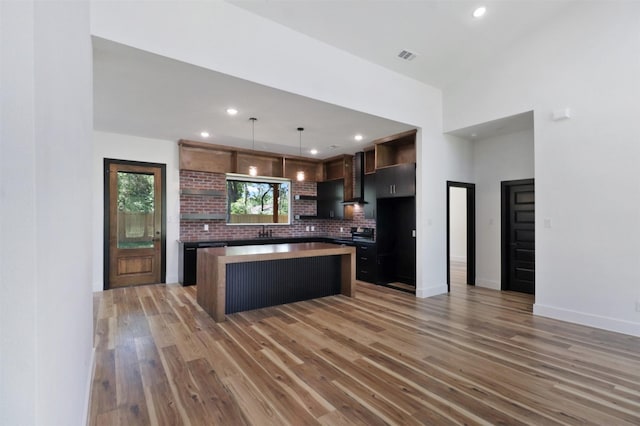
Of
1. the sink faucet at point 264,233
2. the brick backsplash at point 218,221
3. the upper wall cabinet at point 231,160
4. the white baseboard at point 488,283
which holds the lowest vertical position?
the white baseboard at point 488,283

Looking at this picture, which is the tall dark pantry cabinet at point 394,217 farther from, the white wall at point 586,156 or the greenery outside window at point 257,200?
the greenery outside window at point 257,200

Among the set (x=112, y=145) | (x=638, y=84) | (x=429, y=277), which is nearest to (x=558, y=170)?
(x=638, y=84)

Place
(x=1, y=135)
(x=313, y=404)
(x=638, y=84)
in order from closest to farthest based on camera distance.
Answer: (x=1, y=135)
(x=313, y=404)
(x=638, y=84)

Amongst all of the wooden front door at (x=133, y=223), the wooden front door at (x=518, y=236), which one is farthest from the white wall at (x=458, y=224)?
the wooden front door at (x=133, y=223)

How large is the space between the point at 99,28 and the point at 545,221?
5.51 meters

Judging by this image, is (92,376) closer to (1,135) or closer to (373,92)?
(1,135)

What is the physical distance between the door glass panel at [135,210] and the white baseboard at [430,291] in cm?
502

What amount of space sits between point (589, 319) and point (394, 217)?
339 cm

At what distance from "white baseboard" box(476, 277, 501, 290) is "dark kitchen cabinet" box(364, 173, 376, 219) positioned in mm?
2418

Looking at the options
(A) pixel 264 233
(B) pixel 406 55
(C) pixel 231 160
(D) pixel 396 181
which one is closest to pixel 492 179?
(D) pixel 396 181

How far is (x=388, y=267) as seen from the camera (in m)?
6.16

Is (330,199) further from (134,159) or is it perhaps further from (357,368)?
(357,368)

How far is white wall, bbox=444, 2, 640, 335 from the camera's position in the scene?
140 inches

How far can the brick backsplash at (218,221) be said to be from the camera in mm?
6098
